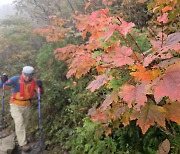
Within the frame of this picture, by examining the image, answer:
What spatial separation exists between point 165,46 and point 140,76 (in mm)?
296

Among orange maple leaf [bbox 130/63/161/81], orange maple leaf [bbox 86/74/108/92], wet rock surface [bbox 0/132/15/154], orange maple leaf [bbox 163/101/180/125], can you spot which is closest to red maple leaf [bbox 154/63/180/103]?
orange maple leaf [bbox 130/63/161/81]

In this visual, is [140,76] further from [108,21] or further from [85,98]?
[85,98]

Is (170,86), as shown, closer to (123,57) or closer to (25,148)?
(123,57)

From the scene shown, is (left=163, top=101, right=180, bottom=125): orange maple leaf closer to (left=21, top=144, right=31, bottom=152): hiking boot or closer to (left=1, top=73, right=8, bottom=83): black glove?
(left=21, top=144, right=31, bottom=152): hiking boot

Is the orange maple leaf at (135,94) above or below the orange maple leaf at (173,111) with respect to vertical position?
above

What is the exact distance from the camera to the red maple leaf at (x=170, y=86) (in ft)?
4.82

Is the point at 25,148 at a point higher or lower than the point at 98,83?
lower

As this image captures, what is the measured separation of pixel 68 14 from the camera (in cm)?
1031

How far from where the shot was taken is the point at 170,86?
4.96 feet

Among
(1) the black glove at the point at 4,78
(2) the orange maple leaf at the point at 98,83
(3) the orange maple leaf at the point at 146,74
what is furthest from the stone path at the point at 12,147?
(3) the orange maple leaf at the point at 146,74

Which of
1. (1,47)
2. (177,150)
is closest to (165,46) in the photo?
(177,150)

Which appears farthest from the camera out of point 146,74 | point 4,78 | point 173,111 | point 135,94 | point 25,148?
point 4,78

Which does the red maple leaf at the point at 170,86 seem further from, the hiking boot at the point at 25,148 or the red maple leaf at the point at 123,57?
the hiking boot at the point at 25,148

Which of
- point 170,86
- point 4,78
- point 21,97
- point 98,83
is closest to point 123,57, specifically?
point 98,83
